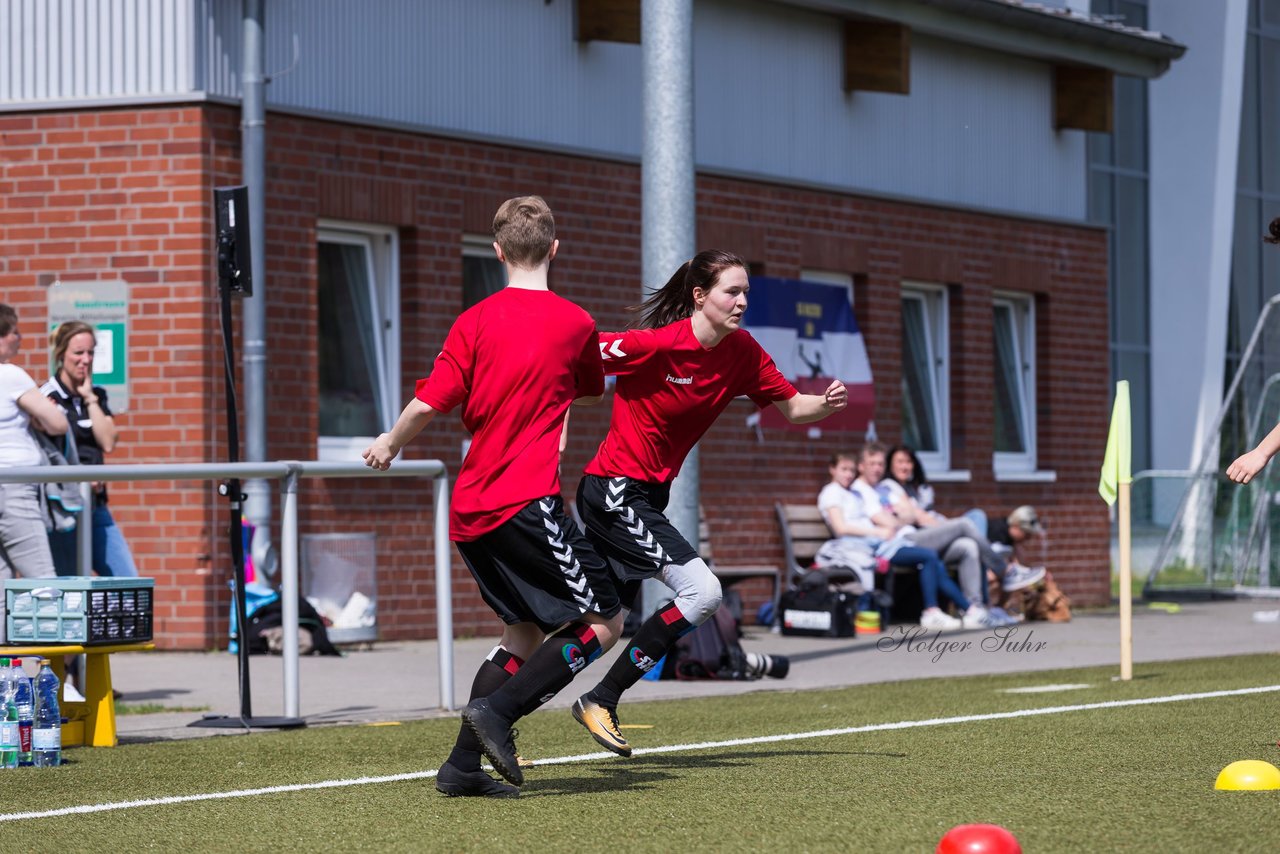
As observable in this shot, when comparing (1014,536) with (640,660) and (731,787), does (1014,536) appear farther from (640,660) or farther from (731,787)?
(731,787)

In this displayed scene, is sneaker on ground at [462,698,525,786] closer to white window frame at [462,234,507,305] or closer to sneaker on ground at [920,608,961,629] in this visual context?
white window frame at [462,234,507,305]

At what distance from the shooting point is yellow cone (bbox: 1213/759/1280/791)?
6414mm

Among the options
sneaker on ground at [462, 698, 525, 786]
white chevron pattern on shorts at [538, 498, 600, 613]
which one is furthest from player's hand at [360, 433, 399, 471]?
sneaker on ground at [462, 698, 525, 786]

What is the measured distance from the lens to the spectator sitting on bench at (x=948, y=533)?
54.3 ft

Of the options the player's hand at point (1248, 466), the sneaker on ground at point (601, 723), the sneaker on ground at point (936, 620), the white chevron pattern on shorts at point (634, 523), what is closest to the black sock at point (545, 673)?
the sneaker on ground at point (601, 723)

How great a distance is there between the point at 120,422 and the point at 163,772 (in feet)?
21.1

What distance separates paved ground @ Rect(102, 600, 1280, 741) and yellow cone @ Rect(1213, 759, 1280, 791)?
4.44 m

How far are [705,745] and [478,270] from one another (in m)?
7.88

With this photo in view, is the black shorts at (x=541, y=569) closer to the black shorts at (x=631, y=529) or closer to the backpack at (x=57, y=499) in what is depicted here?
the black shorts at (x=631, y=529)

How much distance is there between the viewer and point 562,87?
1602 centimetres

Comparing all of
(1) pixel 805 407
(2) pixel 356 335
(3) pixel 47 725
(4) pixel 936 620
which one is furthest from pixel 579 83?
(3) pixel 47 725

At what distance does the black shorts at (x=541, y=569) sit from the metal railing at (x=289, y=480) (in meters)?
1.97

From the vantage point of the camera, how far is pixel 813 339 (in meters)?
17.9
